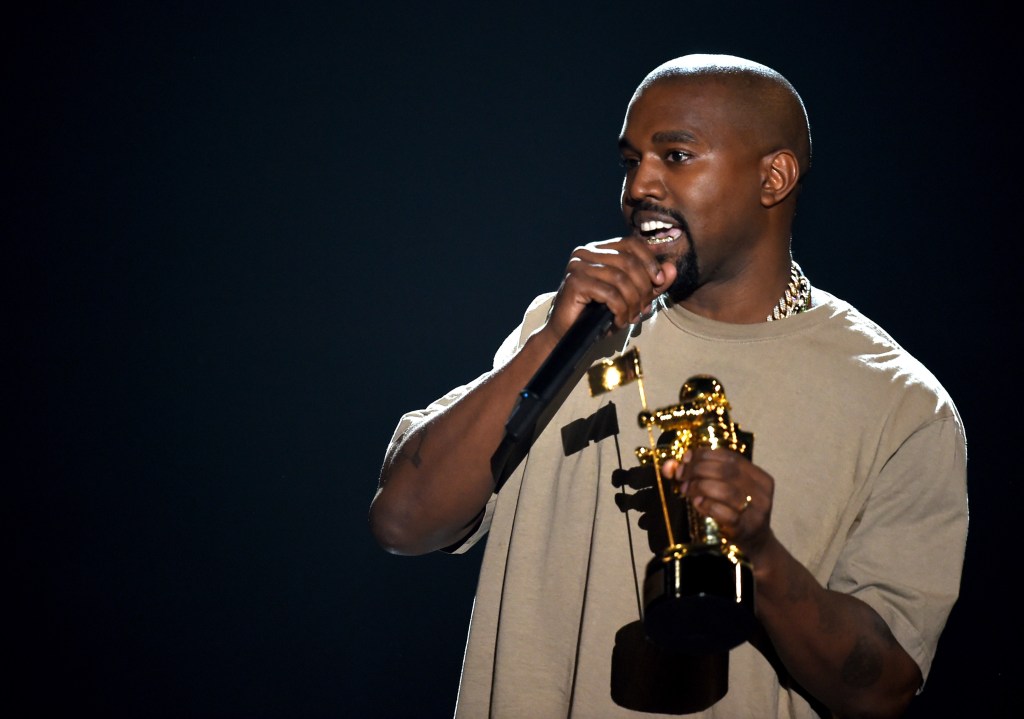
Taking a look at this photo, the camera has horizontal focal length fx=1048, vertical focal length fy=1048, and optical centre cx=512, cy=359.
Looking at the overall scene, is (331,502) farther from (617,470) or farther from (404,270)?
(617,470)

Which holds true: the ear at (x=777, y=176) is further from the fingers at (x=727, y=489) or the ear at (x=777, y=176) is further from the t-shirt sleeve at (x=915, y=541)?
the fingers at (x=727, y=489)

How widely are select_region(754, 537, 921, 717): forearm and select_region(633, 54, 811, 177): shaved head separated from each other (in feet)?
2.19

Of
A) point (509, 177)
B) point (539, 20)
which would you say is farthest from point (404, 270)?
point (539, 20)

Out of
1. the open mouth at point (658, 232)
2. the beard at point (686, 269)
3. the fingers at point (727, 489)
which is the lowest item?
the fingers at point (727, 489)

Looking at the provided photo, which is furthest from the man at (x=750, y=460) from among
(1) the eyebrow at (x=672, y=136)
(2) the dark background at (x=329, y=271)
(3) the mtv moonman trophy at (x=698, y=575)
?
(2) the dark background at (x=329, y=271)

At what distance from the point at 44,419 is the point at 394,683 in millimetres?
953

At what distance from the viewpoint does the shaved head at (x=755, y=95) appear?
1533 millimetres

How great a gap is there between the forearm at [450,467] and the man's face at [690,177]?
0.26 meters

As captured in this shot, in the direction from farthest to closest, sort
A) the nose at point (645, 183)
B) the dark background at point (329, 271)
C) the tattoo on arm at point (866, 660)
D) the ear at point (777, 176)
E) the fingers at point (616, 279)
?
the dark background at point (329, 271) < the ear at point (777, 176) < the nose at point (645, 183) < the tattoo on arm at point (866, 660) < the fingers at point (616, 279)

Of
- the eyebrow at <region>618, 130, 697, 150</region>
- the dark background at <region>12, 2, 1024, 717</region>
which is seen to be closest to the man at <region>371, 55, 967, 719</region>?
the eyebrow at <region>618, 130, 697, 150</region>

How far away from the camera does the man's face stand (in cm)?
145

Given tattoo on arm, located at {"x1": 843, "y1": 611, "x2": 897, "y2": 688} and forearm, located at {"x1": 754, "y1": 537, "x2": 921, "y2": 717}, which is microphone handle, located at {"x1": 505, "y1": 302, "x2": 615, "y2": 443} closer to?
forearm, located at {"x1": 754, "y1": 537, "x2": 921, "y2": 717}

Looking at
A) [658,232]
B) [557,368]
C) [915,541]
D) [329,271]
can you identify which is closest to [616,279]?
[557,368]

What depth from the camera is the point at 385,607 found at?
2354mm
